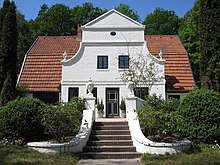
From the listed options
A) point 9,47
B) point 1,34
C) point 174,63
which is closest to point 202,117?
point 9,47

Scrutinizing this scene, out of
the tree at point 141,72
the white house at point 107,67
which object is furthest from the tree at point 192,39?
the tree at point 141,72

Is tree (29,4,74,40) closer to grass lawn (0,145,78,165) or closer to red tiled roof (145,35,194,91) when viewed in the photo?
red tiled roof (145,35,194,91)

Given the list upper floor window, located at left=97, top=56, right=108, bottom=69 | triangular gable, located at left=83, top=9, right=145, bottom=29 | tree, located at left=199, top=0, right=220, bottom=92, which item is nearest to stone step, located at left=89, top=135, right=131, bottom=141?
tree, located at left=199, top=0, right=220, bottom=92

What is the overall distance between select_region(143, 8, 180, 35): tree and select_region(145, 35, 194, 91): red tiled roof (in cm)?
2140

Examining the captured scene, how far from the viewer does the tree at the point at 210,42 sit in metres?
17.3

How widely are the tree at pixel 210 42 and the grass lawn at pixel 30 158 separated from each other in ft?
32.3

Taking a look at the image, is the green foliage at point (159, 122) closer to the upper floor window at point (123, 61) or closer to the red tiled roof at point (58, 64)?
the upper floor window at point (123, 61)

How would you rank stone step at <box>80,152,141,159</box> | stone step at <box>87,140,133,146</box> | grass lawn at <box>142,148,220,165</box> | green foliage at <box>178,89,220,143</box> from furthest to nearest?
green foliage at <box>178,89,220,143</box>
stone step at <box>87,140,133,146</box>
stone step at <box>80,152,141,159</box>
grass lawn at <box>142,148,220,165</box>

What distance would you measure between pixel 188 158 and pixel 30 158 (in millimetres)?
5369

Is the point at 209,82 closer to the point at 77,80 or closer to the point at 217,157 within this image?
the point at 217,157

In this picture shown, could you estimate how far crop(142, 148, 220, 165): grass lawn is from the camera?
9836 mm

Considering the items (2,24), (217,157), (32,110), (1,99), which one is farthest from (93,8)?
(217,157)

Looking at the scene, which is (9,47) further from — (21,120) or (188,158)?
(188,158)

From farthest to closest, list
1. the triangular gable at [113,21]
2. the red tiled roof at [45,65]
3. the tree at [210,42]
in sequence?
the red tiled roof at [45,65] → the triangular gable at [113,21] → the tree at [210,42]
